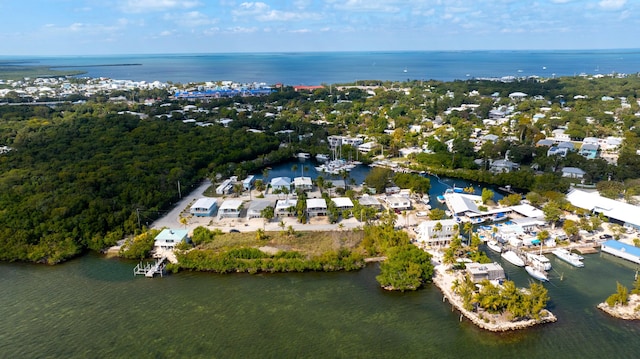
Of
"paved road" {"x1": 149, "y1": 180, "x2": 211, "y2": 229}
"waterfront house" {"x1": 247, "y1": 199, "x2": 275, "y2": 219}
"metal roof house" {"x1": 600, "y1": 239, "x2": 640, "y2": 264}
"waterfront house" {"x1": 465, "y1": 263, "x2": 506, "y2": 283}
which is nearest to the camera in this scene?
"waterfront house" {"x1": 465, "y1": 263, "x2": 506, "y2": 283}

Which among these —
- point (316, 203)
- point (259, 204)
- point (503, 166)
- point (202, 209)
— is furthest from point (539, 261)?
point (202, 209)

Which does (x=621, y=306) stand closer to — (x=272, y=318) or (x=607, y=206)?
(x=607, y=206)

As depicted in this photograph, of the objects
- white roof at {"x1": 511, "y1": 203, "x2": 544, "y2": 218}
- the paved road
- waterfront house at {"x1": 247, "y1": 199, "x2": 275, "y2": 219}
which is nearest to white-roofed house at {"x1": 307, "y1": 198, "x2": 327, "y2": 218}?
waterfront house at {"x1": 247, "y1": 199, "x2": 275, "y2": 219}

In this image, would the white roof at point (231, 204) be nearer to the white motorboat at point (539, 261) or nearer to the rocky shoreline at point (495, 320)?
the rocky shoreline at point (495, 320)

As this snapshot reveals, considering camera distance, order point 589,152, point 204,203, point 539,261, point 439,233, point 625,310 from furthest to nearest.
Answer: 1. point 589,152
2. point 204,203
3. point 439,233
4. point 539,261
5. point 625,310

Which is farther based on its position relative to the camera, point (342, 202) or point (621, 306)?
point (342, 202)

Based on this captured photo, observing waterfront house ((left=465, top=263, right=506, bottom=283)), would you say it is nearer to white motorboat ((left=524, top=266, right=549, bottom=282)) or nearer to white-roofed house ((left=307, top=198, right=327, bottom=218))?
white motorboat ((left=524, top=266, right=549, bottom=282))
